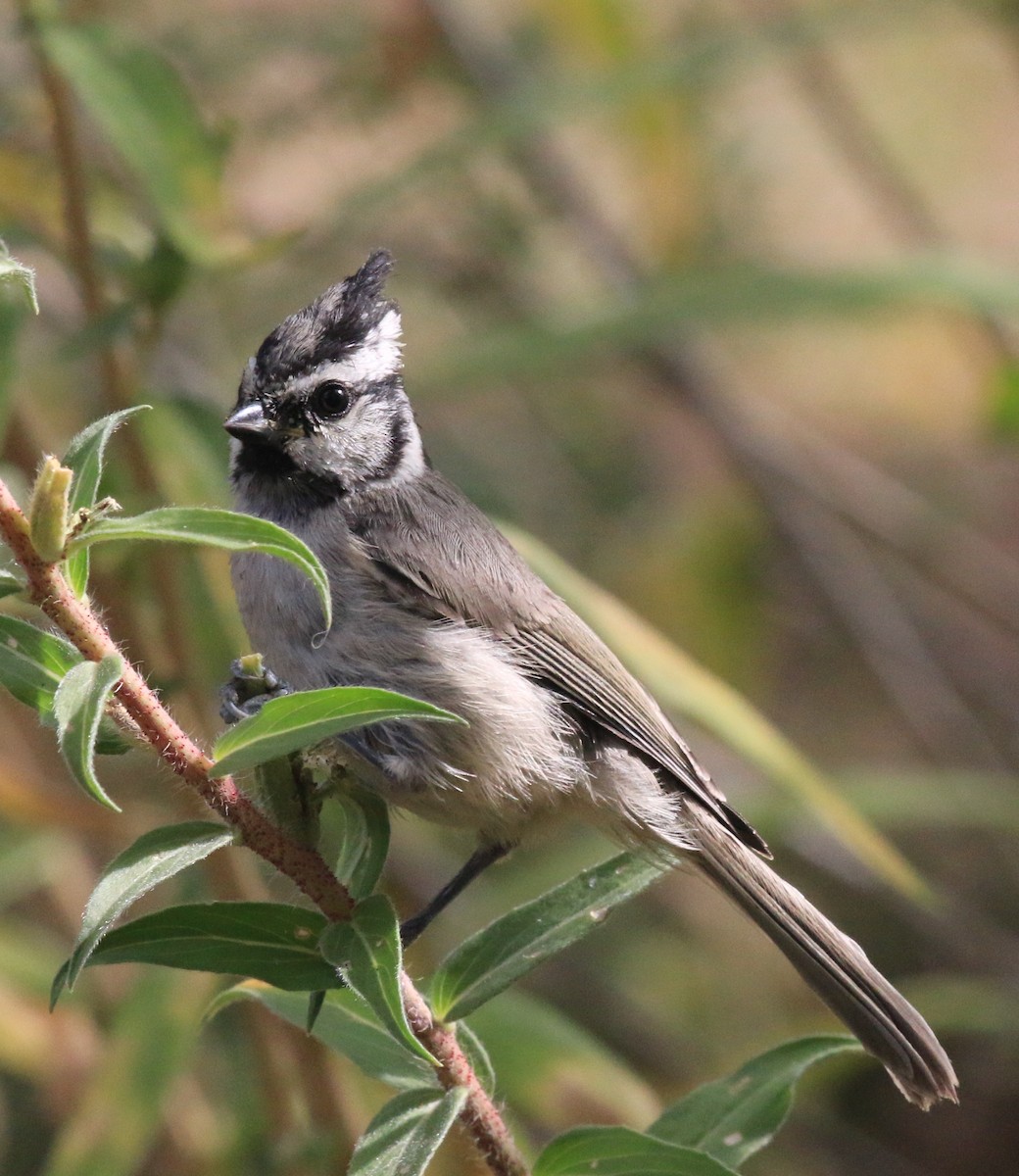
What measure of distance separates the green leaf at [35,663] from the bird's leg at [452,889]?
78 centimetres

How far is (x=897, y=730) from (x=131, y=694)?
414 centimetres

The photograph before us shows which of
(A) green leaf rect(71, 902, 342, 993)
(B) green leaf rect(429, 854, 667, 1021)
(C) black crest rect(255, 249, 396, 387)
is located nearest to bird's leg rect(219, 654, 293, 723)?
(A) green leaf rect(71, 902, 342, 993)

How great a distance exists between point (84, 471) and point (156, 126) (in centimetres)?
122

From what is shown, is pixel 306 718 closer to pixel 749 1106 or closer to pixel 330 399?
pixel 749 1106

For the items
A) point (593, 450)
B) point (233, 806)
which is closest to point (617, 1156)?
point (233, 806)

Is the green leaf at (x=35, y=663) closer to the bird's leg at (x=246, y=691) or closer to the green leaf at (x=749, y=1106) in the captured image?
the bird's leg at (x=246, y=691)

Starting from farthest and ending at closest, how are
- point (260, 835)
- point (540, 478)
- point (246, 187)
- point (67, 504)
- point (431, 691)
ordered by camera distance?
1. point (540, 478)
2. point (246, 187)
3. point (431, 691)
4. point (260, 835)
5. point (67, 504)

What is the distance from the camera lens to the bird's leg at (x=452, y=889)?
1.97 metres

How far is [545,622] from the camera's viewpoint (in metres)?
2.36

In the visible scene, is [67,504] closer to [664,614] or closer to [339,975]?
[339,975]

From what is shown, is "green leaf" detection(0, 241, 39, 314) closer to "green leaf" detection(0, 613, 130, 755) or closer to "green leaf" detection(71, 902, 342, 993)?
"green leaf" detection(0, 613, 130, 755)

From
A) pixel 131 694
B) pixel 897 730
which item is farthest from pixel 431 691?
pixel 897 730

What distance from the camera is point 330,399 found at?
7.86 ft

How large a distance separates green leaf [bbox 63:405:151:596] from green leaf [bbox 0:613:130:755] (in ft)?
0.17
